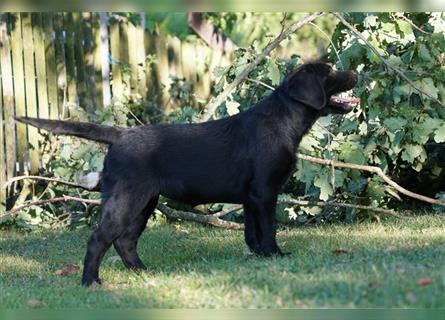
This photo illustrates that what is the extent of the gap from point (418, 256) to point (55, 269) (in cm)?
320

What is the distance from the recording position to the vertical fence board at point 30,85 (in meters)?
11.1

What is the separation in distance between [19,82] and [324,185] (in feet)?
15.0

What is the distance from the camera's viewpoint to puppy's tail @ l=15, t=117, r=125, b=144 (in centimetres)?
677

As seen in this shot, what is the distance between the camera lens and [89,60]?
11797mm

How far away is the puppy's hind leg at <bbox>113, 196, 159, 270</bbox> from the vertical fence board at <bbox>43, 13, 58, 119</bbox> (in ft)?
13.9

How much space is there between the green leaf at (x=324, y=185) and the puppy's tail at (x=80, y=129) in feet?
8.26

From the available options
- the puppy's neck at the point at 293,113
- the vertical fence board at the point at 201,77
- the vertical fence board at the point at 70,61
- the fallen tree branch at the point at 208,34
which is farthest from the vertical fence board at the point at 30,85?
the puppy's neck at the point at 293,113

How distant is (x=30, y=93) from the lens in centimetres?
1116

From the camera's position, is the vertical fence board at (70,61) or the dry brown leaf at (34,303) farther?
the vertical fence board at (70,61)

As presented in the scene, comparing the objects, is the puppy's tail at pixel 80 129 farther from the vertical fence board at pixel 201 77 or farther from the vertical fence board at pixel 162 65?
the vertical fence board at pixel 201 77

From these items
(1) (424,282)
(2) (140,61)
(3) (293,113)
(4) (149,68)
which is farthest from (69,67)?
(1) (424,282)

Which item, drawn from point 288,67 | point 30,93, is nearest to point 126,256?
point 288,67

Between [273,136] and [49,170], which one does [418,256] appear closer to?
[273,136]

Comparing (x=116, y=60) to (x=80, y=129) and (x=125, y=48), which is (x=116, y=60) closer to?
(x=125, y=48)
